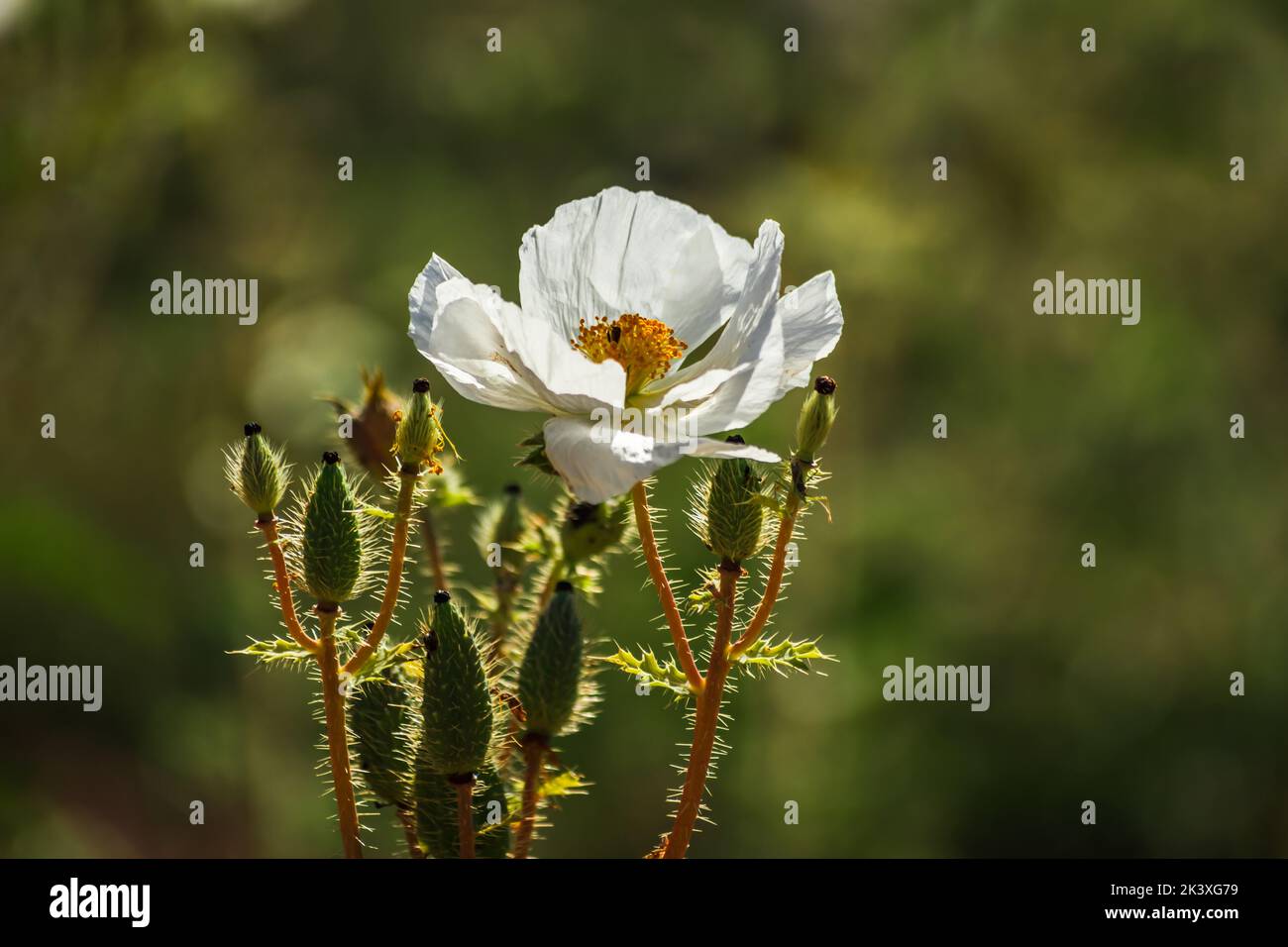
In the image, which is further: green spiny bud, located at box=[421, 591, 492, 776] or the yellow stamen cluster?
the yellow stamen cluster

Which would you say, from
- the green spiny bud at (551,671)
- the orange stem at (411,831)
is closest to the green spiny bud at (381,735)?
the orange stem at (411,831)

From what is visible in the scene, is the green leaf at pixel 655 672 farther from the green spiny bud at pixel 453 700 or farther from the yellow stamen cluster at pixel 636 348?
the yellow stamen cluster at pixel 636 348

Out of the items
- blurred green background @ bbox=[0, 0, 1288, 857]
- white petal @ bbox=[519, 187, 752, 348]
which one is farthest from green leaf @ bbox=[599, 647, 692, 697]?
blurred green background @ bbox=[0, 0, 1288, 857]

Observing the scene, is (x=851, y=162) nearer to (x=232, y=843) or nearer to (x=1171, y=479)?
(x=1171, y=479)

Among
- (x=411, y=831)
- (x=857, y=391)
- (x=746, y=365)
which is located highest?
(x=857, y=391)

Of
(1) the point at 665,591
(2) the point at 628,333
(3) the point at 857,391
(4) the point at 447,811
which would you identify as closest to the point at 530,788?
(4) the point at 447,811

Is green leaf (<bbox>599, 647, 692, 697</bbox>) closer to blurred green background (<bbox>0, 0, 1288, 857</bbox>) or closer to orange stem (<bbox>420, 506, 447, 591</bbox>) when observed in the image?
orange stem (<bbox>420, 506, 447, 591</bbox>)

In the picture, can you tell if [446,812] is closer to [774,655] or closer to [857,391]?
[774,655]

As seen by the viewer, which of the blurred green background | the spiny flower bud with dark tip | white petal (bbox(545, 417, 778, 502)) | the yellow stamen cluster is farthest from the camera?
the blurred green background
